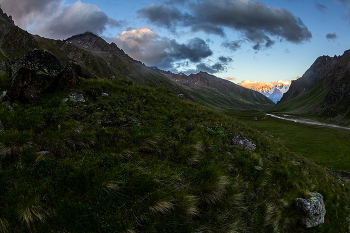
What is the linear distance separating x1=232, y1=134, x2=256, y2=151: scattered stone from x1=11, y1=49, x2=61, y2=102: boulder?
12.8m

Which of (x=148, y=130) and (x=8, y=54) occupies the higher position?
(x=8, y=54)

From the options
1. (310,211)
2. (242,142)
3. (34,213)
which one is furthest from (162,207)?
(242,142)

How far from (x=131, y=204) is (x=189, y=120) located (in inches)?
319

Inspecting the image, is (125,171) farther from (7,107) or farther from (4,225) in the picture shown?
(7,107)

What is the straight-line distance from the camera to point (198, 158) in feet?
27.0

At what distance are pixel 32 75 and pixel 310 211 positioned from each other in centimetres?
1648

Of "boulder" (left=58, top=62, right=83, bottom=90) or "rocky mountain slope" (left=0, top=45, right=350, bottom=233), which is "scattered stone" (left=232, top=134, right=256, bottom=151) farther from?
"boulder" (left=58, top=62, right=83, bottom=90)

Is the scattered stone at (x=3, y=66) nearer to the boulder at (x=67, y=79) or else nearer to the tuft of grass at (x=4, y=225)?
the boulder at (x=67, y=79)

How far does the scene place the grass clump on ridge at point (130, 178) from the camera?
4.58m

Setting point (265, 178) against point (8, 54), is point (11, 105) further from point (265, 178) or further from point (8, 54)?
point (8, 54)

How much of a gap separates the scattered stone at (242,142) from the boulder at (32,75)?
12.8m

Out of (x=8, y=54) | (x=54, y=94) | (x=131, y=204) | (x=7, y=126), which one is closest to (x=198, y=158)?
(x=131, y=204)

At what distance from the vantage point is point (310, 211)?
25.0ft

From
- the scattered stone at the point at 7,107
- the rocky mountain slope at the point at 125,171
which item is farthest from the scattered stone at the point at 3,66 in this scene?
the scattered stone at the point at 7,107
